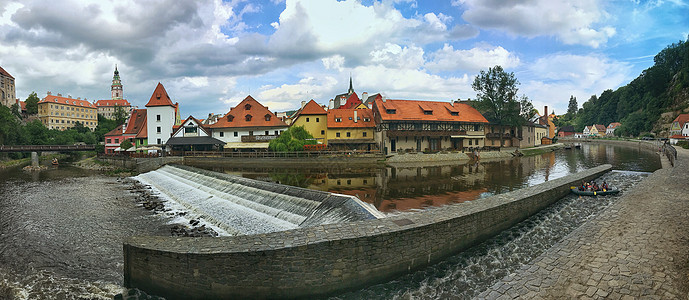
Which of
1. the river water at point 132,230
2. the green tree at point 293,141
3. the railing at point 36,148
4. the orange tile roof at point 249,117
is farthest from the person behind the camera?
the orange tile roof at point 249,117

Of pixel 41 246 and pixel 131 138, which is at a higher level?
pixel 131 138

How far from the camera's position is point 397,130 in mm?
47406

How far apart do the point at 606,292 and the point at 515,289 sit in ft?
6.37

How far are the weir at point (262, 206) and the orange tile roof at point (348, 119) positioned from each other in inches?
1090

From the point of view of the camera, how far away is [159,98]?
54094mm

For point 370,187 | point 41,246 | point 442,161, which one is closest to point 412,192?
point 370,187

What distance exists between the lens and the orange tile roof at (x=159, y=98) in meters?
53.5

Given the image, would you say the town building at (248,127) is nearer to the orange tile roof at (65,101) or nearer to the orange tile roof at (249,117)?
the orange tile roof at (249,117)

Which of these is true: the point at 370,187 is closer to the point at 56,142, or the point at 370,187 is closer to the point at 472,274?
the point at 472,274

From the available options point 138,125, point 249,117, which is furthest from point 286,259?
point 138,125

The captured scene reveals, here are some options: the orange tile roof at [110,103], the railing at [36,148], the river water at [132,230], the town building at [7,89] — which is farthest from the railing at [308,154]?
the orange tile roof at [110,103]

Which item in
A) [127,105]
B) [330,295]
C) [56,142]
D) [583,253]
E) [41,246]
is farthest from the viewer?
[127,105]

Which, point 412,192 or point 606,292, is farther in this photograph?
point 412,192

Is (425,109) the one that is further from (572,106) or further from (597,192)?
(572,106)
